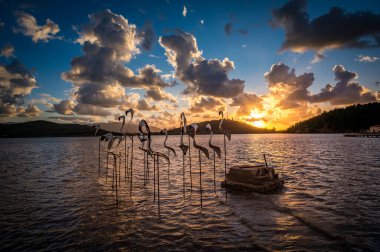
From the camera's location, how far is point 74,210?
15078 mm

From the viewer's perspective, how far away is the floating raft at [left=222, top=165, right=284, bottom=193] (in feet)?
58.5

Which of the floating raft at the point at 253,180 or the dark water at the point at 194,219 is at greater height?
the floating raft at the point at 253,180

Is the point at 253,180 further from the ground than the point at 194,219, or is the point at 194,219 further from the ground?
the point at 253,180

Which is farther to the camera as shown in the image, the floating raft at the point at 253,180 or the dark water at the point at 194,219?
the floating raft at the point at 253,180

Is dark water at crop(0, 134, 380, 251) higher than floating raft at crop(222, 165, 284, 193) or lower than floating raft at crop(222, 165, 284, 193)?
lower

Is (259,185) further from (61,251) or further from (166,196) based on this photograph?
(61,251)

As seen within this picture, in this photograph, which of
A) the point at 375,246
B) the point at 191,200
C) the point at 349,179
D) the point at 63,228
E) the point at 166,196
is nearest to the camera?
the point at 375,246

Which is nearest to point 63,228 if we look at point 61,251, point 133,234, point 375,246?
point 61,251

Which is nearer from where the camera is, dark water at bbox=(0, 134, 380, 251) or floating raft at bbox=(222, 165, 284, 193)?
dark water at bbox=(0, 134, 380, 251)

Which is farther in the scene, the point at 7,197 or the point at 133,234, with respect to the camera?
the point at 7,197

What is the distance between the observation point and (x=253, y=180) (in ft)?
58.7

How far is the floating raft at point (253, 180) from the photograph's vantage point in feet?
58.5

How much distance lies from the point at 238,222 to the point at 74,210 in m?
10.1

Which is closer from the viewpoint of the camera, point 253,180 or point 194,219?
point 194,219
